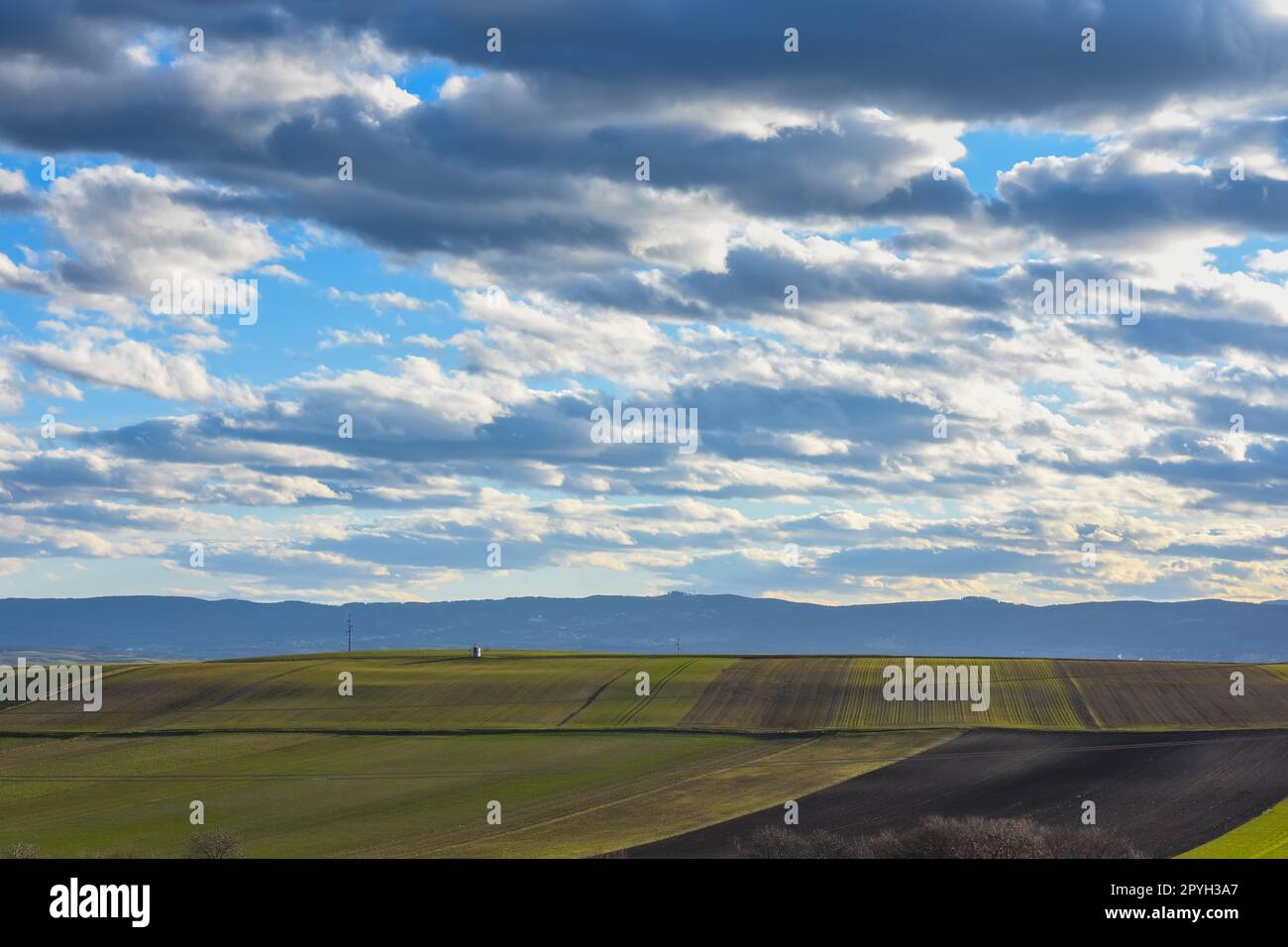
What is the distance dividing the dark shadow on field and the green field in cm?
281

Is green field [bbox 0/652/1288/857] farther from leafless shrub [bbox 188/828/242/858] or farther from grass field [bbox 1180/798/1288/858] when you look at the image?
leafless shrub [bbox 188/828/242/858]

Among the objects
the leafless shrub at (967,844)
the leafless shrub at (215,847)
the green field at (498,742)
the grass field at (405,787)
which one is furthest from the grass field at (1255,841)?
the leafless shrub at (215,847)

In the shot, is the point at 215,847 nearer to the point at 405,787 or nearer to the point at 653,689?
the point at 405,787

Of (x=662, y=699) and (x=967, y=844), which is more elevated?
(x=662, y=699)

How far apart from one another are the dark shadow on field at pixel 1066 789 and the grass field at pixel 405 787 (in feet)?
9.95

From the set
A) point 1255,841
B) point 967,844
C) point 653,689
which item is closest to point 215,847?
point 967,844

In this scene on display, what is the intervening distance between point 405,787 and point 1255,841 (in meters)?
49.9

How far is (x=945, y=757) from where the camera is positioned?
89.8 metres

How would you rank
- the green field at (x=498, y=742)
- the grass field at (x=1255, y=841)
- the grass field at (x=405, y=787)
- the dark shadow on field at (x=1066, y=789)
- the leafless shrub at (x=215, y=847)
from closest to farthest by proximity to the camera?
1. the grass field at (x=1255, y=841)
2. the leafless shrub at (x=215, y=847)
3. the dark shadow on field at (x=1066, y=789)
4. the grass field at (x=405, y=787)
5. the green field at (x=498, y=742)

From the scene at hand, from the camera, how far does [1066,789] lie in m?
76.9

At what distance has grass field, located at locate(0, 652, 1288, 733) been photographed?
109250 millimetres

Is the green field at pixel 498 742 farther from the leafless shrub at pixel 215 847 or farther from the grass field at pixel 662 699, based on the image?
the leafless shrub at pixel 215 847

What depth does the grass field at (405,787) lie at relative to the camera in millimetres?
67562
